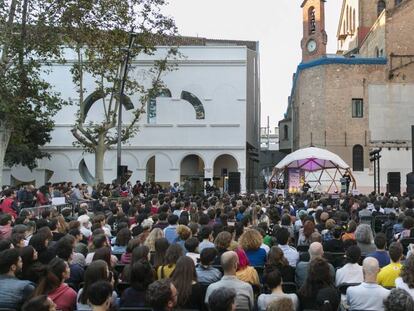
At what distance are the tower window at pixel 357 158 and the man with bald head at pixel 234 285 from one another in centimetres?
3805

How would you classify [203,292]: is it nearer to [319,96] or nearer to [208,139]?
[208,139]

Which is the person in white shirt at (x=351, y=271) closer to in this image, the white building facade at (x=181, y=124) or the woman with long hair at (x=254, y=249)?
the woman with long hair at (x=254, y=249)

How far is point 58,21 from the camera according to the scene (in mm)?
24859

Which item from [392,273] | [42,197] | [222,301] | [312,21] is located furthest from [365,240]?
[312,21]

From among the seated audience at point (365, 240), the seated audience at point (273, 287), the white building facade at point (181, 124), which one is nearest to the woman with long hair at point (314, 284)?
the seated audience at point (273, 287)

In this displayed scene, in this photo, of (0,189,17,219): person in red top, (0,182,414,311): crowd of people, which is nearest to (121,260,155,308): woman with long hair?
(0,182,414,311): crowd of people

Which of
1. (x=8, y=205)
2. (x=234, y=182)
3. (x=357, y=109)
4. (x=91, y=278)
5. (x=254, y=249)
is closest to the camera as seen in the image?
(x=91, y=278)

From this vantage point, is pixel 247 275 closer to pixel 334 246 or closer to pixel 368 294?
pixel 368 294

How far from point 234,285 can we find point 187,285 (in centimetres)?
53

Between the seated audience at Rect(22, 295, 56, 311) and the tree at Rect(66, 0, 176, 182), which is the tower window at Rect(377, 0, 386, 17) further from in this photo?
the seated audience at Rect(22, 295, 56, 311)

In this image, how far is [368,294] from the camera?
5.84 metres

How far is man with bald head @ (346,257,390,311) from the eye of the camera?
5.79 metres

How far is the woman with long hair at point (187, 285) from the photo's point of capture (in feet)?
19.4

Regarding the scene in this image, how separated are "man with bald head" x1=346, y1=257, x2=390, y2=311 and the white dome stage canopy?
23904mm
